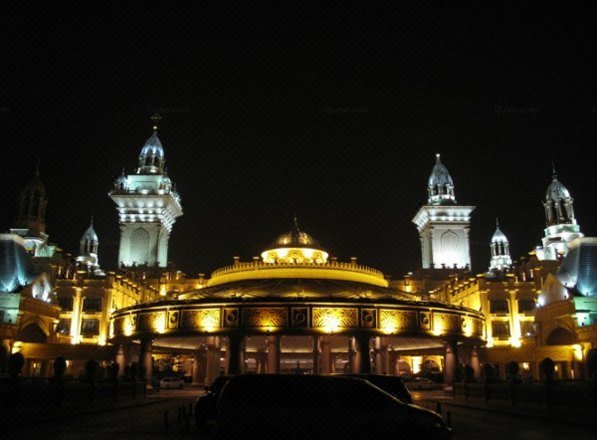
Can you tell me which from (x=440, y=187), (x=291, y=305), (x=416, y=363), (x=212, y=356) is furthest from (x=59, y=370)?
(x=440, y=187)

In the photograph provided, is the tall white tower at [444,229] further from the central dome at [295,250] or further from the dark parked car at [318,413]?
the dark parked car at [318,413]

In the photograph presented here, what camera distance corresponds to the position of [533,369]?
193ft

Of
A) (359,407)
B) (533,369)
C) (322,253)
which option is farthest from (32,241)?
(359,407)

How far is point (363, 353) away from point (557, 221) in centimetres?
5450

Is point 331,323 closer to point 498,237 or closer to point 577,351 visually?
point 577,351

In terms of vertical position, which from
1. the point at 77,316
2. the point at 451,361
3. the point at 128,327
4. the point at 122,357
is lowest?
the point at 451,361

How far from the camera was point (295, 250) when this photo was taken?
173 ft

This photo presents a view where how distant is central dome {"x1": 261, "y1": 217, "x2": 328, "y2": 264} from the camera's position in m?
52.7

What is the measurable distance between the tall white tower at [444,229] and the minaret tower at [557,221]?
15580 mm

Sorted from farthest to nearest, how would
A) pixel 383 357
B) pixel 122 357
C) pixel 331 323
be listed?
pixel 383 357 < pixel 122 357 < pixel 331 323

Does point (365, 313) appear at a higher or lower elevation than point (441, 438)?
higher

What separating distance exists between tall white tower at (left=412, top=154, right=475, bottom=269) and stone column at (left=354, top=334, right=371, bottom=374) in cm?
5674

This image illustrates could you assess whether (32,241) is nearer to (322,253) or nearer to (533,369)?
(322,253)

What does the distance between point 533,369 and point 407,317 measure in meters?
28.1
